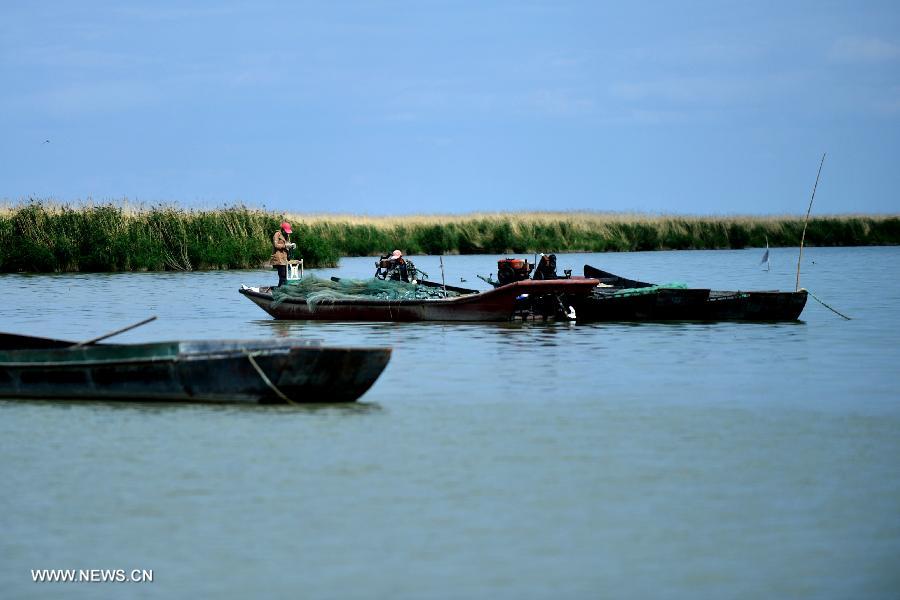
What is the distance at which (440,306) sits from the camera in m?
23.9

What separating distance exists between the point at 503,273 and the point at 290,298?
3898mm

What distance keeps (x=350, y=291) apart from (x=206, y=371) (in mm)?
11668

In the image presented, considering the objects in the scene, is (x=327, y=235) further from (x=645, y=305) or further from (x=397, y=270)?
(x=645, y=305)

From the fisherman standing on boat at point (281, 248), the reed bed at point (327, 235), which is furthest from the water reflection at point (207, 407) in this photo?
the reed bed at point (327, 235)

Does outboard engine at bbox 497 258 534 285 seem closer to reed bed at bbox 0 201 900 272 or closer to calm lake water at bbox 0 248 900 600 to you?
calm lake water at bbox 0 248 900 600

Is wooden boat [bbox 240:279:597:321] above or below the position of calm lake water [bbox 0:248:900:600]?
above

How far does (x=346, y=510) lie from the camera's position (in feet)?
29.7

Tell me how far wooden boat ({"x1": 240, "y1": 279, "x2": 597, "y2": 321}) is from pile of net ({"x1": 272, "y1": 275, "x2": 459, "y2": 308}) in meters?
0.11

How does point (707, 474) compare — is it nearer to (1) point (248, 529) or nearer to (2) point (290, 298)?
(1) point (248, 529)

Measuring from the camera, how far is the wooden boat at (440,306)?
2312 centimetres

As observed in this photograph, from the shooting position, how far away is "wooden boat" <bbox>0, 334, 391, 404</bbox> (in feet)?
43.3

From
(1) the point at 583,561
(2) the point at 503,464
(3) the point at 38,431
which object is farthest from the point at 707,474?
(3) the point at 38,431

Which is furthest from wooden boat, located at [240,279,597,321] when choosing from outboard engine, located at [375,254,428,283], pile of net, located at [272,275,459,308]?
outboard engine, located at [375,254,428,283]

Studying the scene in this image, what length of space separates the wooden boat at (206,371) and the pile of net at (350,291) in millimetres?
10381
